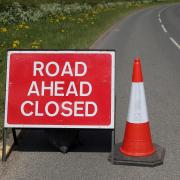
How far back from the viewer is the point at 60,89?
6230 mm

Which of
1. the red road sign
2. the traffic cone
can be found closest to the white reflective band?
the traffic cone

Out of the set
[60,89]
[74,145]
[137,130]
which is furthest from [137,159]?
[60,89]

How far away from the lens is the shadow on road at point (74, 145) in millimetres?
6520

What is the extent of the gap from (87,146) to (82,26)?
58.5 feet

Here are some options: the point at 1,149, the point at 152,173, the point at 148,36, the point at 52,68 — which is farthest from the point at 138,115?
the point at 148,36

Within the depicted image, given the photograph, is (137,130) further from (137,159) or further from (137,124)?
(137,159)

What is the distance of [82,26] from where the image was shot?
2411cm

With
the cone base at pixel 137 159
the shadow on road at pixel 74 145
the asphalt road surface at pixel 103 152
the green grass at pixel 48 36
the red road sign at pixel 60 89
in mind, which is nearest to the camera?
the asphalt road surface at pixel 103 152

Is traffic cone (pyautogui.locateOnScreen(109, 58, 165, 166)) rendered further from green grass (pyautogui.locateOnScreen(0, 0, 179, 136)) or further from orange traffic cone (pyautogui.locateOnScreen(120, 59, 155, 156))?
green grass (pyautogui.locateOnScreen(0, 0, 179, 136))

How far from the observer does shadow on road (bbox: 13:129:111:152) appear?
6520mm

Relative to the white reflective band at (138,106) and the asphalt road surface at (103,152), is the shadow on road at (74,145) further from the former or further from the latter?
the white reflective band at (138,106)


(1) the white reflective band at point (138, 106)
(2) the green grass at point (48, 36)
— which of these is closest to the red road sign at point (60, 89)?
(1) the white reflective band at point (138, 106)

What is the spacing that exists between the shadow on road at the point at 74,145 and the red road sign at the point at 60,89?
496 mm

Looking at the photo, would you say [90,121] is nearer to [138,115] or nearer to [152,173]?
[138,115]
